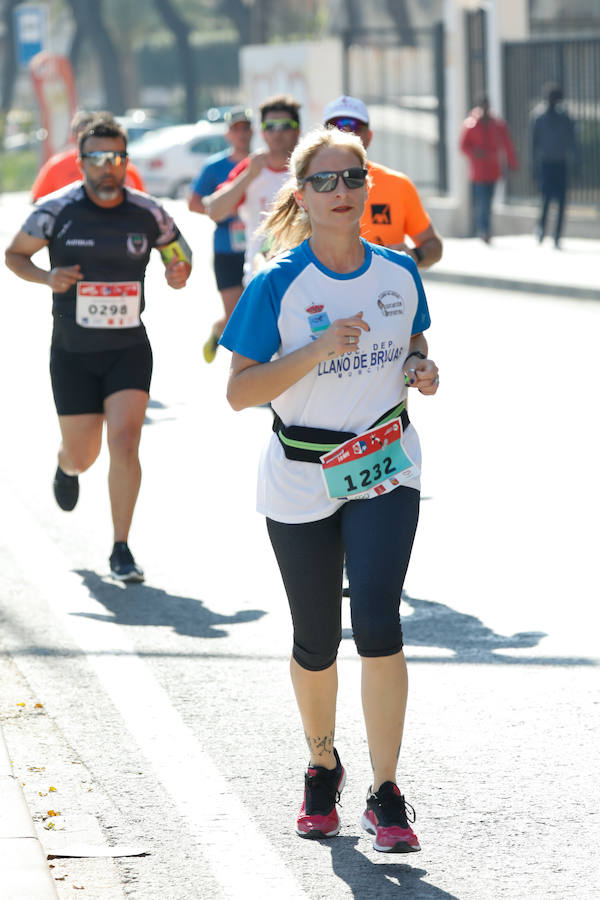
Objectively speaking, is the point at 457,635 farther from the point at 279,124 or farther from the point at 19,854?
the point at 279,124

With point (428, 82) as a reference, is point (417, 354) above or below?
above

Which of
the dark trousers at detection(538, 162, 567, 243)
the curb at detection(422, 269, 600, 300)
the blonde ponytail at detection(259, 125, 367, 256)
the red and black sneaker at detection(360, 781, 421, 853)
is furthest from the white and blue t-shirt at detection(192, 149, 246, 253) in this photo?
the dark trousers at detection(538, 162, 567, 243)

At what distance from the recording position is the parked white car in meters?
38.2

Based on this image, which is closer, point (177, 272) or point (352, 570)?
point (352, 570)

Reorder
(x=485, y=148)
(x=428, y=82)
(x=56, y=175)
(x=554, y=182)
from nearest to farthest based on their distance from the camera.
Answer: (x=56, y=175) < (x=554, y=182) < (x=485, y=148) < (x=428, y=82)

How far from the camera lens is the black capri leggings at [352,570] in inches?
170

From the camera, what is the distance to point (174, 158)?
125ft

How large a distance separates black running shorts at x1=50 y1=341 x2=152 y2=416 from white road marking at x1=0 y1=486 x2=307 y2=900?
732mm

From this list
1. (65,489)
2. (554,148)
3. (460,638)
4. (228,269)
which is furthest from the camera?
(554,148)

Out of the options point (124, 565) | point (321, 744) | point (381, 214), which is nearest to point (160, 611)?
point (124, 565)

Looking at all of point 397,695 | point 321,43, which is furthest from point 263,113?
point 321,43

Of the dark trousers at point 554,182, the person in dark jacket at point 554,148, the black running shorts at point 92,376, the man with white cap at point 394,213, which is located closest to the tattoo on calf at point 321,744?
the black running shorts at point 92,376

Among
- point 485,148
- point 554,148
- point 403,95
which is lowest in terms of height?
point 485,148

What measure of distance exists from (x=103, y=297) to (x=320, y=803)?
3.31 metres
